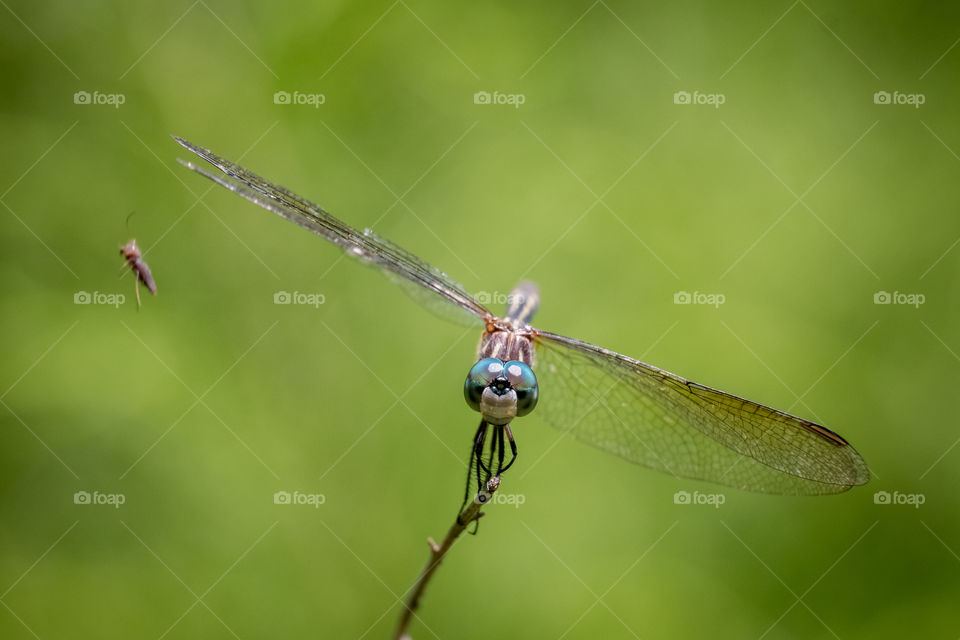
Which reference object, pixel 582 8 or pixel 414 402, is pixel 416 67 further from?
pixel 414 402

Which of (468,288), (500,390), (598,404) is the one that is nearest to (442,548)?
(500,390)

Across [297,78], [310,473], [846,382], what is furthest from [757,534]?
[297,78]

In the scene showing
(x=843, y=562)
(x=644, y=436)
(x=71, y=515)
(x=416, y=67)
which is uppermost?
(x=416, y=67)

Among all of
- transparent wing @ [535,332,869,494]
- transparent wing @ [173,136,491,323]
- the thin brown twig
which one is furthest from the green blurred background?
the thin brown twig

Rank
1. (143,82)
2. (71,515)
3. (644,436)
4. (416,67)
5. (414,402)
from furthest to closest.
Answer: (416,67) → (143,82) → (414,402) → (71,515) → (644,436)

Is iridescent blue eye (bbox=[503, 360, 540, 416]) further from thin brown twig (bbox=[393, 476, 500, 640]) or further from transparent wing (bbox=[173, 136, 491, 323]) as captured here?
transparent wing (bbox=[173, 136, 491, 323])

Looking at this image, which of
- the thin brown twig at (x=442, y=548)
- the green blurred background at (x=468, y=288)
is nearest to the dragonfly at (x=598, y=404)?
the thin brown twig at (x=442, y=548)
